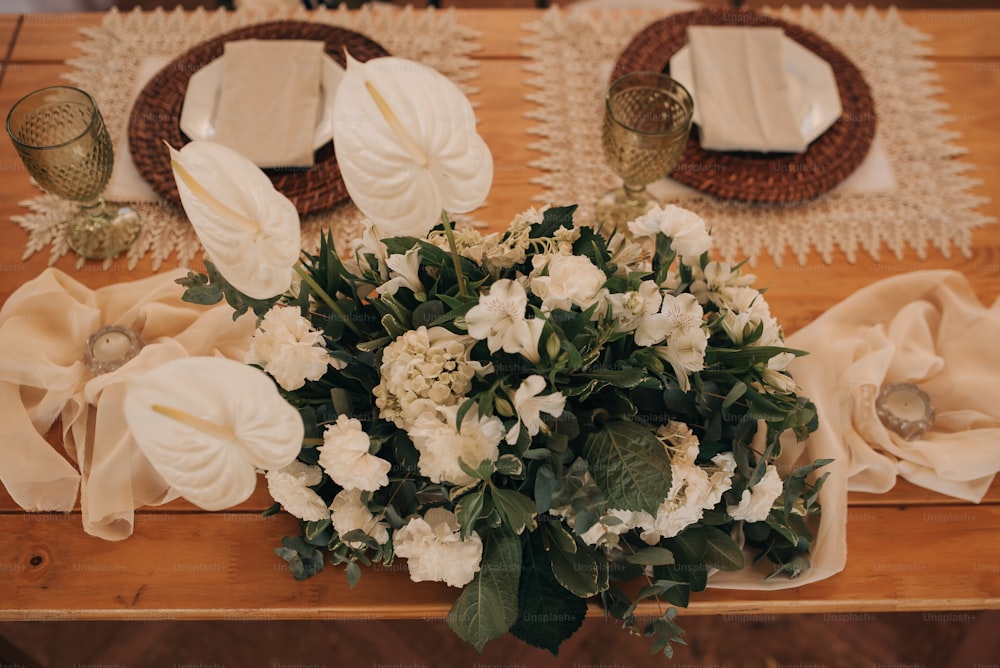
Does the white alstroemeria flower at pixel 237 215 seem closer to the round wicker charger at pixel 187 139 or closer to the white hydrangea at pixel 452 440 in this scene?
the white hydrangea at pixel 452 440

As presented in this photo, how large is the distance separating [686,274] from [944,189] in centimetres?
54

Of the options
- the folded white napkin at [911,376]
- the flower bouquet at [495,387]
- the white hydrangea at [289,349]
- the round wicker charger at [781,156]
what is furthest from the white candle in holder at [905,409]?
the white hydrangea at [289,349]

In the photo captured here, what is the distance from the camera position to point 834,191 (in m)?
1.01

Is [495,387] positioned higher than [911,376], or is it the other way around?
[495,387]

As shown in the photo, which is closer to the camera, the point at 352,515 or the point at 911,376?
the point at 352,515

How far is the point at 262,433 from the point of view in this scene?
45 cm

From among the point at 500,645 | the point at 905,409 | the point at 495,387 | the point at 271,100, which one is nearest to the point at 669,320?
the point at 495,387

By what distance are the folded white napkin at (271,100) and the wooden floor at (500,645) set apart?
0.87 m

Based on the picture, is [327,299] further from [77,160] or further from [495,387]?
[77,160]

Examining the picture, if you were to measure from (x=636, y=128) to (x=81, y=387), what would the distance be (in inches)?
27.3

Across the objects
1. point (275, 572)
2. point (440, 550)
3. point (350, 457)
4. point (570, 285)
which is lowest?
point (275, 572)

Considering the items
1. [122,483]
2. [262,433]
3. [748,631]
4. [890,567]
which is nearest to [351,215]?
[122,483]

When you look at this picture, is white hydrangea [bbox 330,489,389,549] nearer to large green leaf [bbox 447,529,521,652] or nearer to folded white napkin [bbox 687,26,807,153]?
large green leaf [bbox 447,529,521,652]

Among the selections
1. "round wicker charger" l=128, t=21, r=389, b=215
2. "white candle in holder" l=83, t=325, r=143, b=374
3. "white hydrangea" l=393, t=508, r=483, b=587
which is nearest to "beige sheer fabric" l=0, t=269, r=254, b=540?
"white candle in holder" l=83, t=325, r=143, b=374
